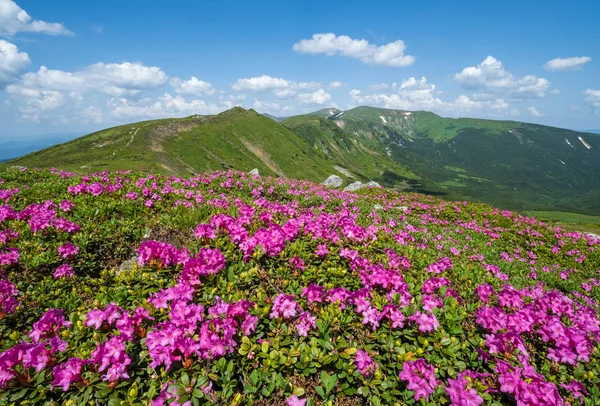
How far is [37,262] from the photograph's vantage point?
5.85 meters

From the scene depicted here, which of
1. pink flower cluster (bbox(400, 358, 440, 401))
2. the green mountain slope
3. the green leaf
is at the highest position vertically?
the green mountain slope

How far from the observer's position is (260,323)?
4.50 metres

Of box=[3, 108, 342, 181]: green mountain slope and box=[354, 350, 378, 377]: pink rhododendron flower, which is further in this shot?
box=[3, 108, 342, 181]: green mountain slope

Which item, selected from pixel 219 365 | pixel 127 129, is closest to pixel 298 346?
pixel 219 365

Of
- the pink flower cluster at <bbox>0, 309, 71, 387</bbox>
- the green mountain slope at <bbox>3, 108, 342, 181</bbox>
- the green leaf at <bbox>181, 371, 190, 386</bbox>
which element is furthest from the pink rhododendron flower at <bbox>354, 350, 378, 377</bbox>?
the green mountain slope at <bbox>3, 108, 342, 181</bbox>

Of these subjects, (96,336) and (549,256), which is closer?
(96,336)

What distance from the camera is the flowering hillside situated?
11.5 ft

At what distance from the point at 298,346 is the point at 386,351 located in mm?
1229

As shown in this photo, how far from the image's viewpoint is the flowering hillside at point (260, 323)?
3.52 metres

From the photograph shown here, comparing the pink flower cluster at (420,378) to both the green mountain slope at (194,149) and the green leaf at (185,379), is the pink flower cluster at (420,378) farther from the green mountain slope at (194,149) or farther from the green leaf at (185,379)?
the green mountain slope at (194,149)

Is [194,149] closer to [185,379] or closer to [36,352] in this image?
[36,352]

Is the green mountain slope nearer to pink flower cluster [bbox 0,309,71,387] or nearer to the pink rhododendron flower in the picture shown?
pink flower cluster [bbox 0,309,71,387]

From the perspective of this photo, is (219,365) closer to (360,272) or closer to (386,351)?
(386,351)

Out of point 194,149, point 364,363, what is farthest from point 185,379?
point 194,149
